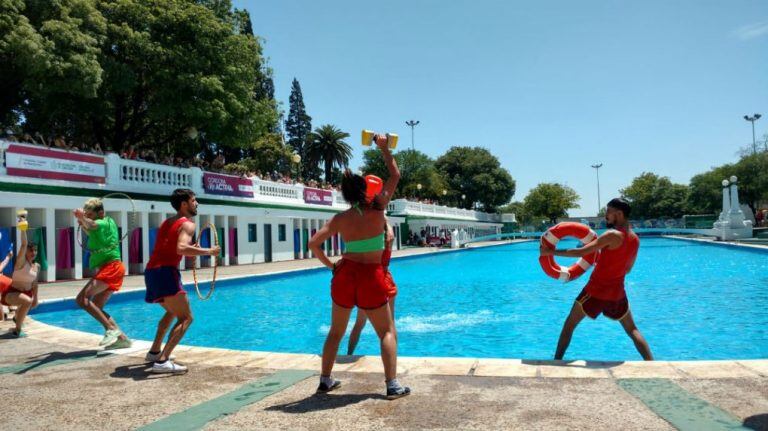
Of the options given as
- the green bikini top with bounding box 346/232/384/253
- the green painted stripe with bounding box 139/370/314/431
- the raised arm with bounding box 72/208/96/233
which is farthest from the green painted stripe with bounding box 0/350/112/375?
the green bikini top with bounding box 346/232/384/253

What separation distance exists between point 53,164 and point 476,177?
5991 cm

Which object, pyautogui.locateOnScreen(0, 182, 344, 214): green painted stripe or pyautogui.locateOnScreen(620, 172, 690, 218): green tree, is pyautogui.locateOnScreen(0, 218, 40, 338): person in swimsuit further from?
pyautogui.locateOnScreen(620, 172, 690, 218): green tree

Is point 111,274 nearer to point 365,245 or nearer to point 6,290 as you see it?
point 6,290

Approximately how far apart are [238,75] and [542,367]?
22.8m

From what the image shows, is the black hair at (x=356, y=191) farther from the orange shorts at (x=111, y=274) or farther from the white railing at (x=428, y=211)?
the white railing at (x=428, y=211)

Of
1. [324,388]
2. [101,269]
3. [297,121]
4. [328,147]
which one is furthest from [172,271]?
[297,121]

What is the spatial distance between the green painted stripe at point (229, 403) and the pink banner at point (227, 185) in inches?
793

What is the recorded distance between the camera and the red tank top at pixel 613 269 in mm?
5438

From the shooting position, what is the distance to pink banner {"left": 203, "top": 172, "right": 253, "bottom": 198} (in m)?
Result: 23.8

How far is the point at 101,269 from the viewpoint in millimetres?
6410

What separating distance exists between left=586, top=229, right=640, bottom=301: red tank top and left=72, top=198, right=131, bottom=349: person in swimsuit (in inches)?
208

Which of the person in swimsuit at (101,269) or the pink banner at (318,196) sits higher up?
the pink banner at (318,196)

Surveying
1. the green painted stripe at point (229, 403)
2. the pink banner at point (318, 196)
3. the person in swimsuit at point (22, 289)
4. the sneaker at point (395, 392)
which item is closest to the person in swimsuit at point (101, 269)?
the person in swimsuit at point (22, 289)

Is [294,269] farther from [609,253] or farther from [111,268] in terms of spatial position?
[609,253]
